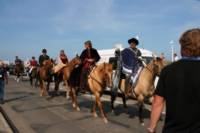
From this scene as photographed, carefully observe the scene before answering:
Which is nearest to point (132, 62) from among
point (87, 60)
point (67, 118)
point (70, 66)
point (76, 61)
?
point (87, 60)

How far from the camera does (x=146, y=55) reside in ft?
77.4

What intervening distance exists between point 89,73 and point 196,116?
11213 mm

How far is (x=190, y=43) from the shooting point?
4023 mm

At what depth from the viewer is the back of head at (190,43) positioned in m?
4.01

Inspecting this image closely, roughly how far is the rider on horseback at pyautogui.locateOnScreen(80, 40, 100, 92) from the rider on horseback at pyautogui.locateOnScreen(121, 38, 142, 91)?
1.58 m

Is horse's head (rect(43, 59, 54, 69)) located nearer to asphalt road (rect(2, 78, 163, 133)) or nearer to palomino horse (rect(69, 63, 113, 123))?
asphalt road (rect(2, 78, 163, 133))

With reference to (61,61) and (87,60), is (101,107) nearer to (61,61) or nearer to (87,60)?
(87,60)

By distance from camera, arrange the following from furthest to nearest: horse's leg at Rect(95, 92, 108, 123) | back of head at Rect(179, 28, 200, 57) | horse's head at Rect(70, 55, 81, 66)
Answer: horse's head at Rect(70, 55, 81, 66) → horse's leg at Rect(95, 92, 108, 123) → back of head at Rect(179, 28, 200, 57)

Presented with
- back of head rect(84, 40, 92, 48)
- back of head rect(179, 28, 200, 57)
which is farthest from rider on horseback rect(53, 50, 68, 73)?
back of head rect(179, 28, 200, 57)

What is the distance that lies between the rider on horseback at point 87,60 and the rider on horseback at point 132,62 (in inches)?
62.2

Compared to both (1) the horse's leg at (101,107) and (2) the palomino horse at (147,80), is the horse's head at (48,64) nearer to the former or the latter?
(1) the horse's leg at (101,107)

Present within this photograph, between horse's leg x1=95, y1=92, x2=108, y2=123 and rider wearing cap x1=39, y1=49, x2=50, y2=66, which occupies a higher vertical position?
rider wearing cap x1=39, y1=49, x2=50, y2=66

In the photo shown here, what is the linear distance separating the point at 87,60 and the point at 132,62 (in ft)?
7.25

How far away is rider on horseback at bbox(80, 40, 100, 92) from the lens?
1555 centimetres
